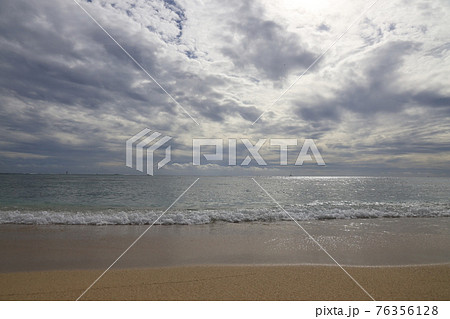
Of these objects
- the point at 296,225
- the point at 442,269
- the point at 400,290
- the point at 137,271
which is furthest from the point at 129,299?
the point at 296,225

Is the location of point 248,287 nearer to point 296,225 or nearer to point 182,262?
point 182,262

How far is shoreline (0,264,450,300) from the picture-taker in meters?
3.94

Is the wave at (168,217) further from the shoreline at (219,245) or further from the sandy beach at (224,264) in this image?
the sandy beach at (224,264)

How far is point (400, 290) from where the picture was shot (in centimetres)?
414

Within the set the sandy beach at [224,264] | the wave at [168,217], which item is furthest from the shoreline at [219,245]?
the wave at [168,217]

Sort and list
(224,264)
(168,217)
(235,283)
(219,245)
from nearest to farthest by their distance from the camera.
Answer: (235,283)
(224,264)
(219,245)
(168,217)

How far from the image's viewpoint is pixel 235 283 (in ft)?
14.4

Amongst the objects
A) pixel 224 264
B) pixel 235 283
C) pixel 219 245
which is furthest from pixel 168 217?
pixel 235 283

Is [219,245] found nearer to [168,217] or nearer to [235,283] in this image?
[235,283]

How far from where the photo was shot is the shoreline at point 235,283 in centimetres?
394

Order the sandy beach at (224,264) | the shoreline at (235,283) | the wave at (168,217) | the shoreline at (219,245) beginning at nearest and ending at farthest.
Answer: the shoreline at (235,283) < the sandy beach at (224,264) < the shoreline at (219,245) < the wave at (168,217)

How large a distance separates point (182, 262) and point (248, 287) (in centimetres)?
205

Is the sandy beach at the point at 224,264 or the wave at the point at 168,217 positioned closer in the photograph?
the sandy beach at the point at 224,264

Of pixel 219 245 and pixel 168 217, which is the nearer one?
pixel 219 245
